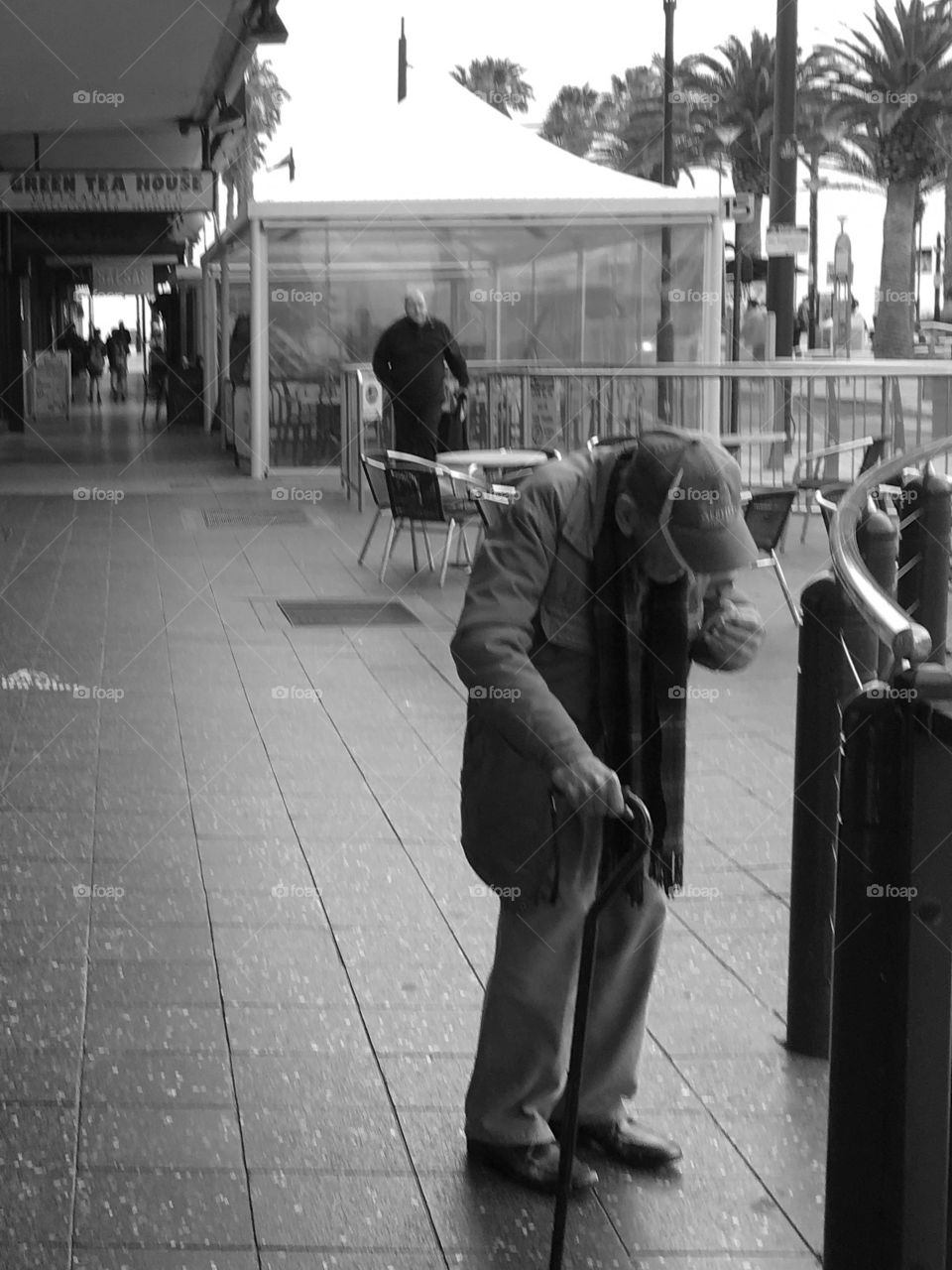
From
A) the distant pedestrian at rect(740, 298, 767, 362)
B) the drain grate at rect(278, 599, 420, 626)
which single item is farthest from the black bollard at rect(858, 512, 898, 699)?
the distant pedestrian at rect(740, 298, 767, 362)

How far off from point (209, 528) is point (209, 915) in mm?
10251

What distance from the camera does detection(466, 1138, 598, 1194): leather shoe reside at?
3.52 metres

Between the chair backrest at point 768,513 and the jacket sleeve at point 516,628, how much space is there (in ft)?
22.4

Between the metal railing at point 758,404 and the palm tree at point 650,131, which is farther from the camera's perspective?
the palm tree at point 650,131

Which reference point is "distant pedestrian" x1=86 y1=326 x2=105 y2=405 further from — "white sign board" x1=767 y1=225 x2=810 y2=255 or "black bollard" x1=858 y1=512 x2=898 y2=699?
"black bollard" x1=858 y1=512 x2=898 y2=699

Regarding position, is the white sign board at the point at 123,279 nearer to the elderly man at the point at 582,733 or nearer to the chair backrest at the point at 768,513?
the chair backrest at the point at 768,513

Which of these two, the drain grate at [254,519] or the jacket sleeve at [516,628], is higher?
the jacket sleeve at [516,628]

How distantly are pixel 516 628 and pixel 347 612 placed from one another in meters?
7.74

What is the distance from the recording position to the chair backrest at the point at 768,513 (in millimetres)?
9984

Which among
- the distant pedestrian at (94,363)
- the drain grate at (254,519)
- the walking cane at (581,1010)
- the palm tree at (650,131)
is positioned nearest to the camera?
the walking cane at (581,1010)

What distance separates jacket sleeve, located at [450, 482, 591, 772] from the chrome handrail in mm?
513

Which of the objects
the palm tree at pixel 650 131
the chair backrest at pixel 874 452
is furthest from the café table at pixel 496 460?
the palm tree at pixel 650 131

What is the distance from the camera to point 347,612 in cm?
1093

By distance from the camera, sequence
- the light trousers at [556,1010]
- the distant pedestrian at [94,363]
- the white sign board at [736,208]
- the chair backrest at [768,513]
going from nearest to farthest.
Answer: the light trousers at [556,1010]
the chair backrest at [768,513]
the white sign board at [736,208]
the distant pedestrian at [94,363]
